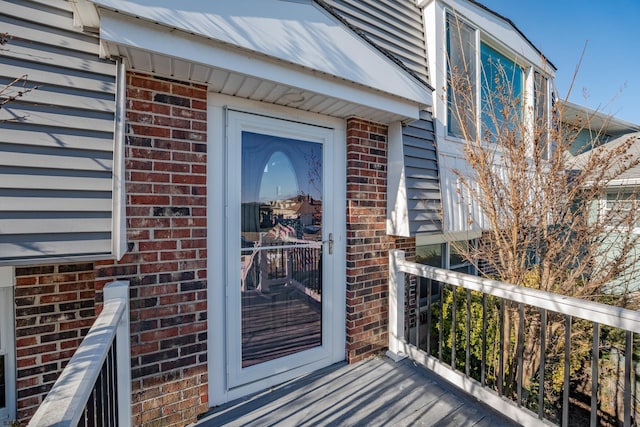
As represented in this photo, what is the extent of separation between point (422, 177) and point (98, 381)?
2977 mm

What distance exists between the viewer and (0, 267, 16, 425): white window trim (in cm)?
181

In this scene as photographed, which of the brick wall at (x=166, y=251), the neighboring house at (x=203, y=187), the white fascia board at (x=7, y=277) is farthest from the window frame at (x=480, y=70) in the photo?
the white fascia board at (x=7, y=277)

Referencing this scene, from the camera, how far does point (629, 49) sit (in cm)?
672

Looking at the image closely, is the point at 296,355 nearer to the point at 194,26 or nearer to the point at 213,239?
the point at 213,239

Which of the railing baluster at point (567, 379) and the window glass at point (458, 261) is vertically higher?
the window glass at point (458, 261)

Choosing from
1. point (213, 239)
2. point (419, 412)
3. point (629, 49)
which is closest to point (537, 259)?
point (419, 412)

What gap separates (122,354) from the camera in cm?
163

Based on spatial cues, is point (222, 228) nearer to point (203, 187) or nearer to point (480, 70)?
point (203, 187)

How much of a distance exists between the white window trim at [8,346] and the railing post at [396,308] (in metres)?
2.86

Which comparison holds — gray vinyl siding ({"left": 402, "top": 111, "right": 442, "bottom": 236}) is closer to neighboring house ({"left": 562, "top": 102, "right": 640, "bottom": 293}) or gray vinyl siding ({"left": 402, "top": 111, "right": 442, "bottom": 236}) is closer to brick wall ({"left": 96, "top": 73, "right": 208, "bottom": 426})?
neighboring house ({"left": 562, "top": 102, "right": 640, "bottom": 293})

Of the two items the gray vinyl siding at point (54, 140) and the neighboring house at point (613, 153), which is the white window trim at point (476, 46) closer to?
the neighboring house at point (613, 153)

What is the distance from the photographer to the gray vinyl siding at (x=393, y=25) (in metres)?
2.95

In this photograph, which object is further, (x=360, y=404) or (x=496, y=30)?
(x=496, y=30)

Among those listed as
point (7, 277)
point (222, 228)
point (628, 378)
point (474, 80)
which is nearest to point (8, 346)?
point (7, 277)
